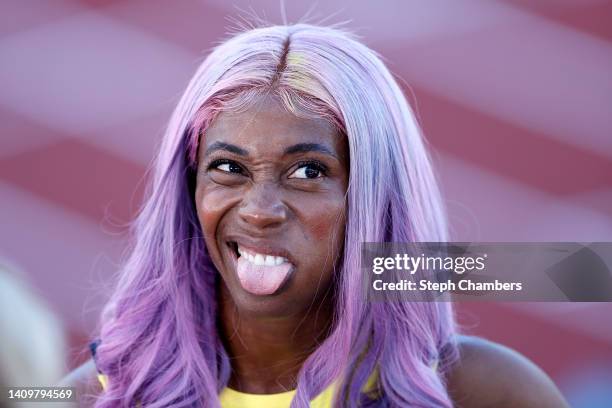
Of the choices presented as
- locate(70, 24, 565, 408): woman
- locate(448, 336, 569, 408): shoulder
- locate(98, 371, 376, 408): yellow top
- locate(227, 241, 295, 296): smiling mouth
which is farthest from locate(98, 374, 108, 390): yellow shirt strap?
locate(448, 336, 569, 408): shoulder

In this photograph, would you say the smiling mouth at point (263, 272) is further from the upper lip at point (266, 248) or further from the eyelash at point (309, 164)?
the eyelash at point (309, 164)

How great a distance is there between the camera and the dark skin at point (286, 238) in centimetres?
123

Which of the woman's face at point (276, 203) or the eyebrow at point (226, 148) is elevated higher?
the eyebrow at point (226, 148)

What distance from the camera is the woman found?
124 centimetres

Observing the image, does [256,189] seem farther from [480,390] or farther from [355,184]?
[480,390]

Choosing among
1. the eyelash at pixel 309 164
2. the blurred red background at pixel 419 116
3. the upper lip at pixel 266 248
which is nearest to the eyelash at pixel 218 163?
the eyelash at pixel 309 164

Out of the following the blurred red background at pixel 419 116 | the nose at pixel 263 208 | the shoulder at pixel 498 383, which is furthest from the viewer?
the blurred red background at pixel 419 116

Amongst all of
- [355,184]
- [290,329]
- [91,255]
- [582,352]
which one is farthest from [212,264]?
[582,352]

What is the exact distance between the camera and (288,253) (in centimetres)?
124

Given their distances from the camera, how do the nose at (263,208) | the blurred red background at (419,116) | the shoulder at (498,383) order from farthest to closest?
→ the blurred red background at (419,116)
the shoulder at (498,383)
the nose at (263,208)

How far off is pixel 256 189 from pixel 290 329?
0.23m

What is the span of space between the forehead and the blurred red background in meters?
0.79

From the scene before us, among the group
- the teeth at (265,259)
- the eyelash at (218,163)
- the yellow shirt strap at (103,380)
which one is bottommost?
the yellow shirt strap at (103,380)

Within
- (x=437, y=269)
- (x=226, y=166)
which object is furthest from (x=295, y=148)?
(x=437, y=269)
